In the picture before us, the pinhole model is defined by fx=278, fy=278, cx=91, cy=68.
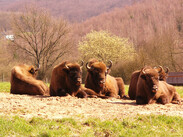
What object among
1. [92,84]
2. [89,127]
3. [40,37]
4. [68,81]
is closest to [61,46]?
[40,37]

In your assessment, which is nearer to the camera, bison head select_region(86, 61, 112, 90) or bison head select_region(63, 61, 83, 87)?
bison head select_region(63, 61, 83, 87)

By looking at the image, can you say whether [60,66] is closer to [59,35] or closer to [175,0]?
[59,35]

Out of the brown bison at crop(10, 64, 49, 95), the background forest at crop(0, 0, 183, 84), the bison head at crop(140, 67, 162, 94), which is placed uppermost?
the background forest at crop(0, 0, 183, 84)

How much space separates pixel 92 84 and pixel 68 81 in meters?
1.50

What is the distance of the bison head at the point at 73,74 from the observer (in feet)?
38.4

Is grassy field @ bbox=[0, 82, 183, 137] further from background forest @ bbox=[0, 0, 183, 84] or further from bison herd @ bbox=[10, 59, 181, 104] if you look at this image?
background forest @ bbox=[0, 0, 183, 84]

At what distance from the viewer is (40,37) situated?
1863 inches

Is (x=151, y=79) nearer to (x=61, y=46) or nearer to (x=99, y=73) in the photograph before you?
(x=99, y=73)

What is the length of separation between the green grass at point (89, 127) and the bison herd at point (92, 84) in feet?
11.5

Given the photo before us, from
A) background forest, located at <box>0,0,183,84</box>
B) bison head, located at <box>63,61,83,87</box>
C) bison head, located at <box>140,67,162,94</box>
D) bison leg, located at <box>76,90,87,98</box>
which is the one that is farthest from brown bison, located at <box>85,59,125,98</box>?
background forest, located at <box>0,0,183,84</box>

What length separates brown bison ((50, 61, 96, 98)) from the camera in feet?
38.8

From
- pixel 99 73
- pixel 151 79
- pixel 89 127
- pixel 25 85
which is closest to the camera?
pixel 89 127

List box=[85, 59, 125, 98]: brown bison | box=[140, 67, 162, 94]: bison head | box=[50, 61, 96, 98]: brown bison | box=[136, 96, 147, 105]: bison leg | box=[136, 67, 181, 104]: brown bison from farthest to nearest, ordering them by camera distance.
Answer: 1. box=[85, 59, 125, 98]: brown bison
2. box=[50, 61, 96, 98]: brown bison
3. box=[136, 96, 147, 105]: bison leg
4. box=[136, 67, 181, 104]: brown bison
5. box=[140, 67, 162, 94]: bison head

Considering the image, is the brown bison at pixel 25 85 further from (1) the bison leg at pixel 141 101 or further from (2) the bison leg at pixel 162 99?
(2) the bison leg at pixel 162 99
